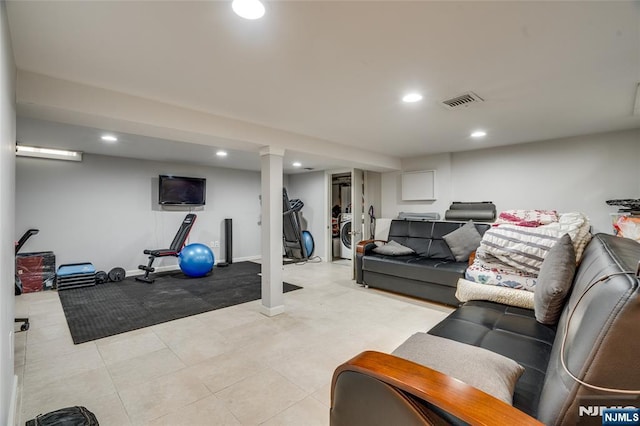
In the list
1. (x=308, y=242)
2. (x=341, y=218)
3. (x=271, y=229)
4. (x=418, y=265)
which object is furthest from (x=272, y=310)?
(x=341, y=218)

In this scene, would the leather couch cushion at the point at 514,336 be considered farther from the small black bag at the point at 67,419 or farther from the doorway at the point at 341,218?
the doorway at the point at 341,218

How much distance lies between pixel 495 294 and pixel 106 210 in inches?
242

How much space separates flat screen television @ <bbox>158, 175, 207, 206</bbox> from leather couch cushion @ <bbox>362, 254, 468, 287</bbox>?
3911 millimetres

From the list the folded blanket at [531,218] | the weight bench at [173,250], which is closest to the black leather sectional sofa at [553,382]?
the folded blanket at [531,218]

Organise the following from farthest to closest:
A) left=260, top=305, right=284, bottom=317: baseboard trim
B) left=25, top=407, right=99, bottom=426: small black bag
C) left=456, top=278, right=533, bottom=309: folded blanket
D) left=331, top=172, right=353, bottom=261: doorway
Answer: left=331, top=172, right=353, bottom=261: doorway → left=260, top=305, right=284, bottom=317: baseboard trim → left=456, top=278, right=533, bottom=309: folded blanket → left=25, top=407, right=99, bottom=426: small black bag

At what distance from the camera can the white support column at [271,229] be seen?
3355mm

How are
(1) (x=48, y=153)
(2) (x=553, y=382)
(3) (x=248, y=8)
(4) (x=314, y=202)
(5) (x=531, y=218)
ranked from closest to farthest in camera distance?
(2) (x=553, y=382)
(3) (x=248, y=8)
(5) (x=531, y=218)
(1) (x=48, y=153)
(4) (x=314, y=202)

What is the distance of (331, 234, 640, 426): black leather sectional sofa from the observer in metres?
0.66

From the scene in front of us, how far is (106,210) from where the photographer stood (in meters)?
5.21

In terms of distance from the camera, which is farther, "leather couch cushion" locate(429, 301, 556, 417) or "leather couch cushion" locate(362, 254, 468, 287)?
"leather couch cushion" locate(362, 254, 468, 287)

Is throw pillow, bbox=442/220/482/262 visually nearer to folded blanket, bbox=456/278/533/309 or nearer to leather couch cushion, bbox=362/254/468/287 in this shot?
leather couch cushion, bbox=362/254/468/287

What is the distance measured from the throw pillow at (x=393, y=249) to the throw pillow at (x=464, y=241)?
620 millimetres

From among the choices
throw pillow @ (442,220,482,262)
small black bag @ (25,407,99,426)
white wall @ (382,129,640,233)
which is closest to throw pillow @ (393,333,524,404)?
small black bag @ (25,407,99,426)

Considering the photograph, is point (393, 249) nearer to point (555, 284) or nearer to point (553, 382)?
point (555, 284)
